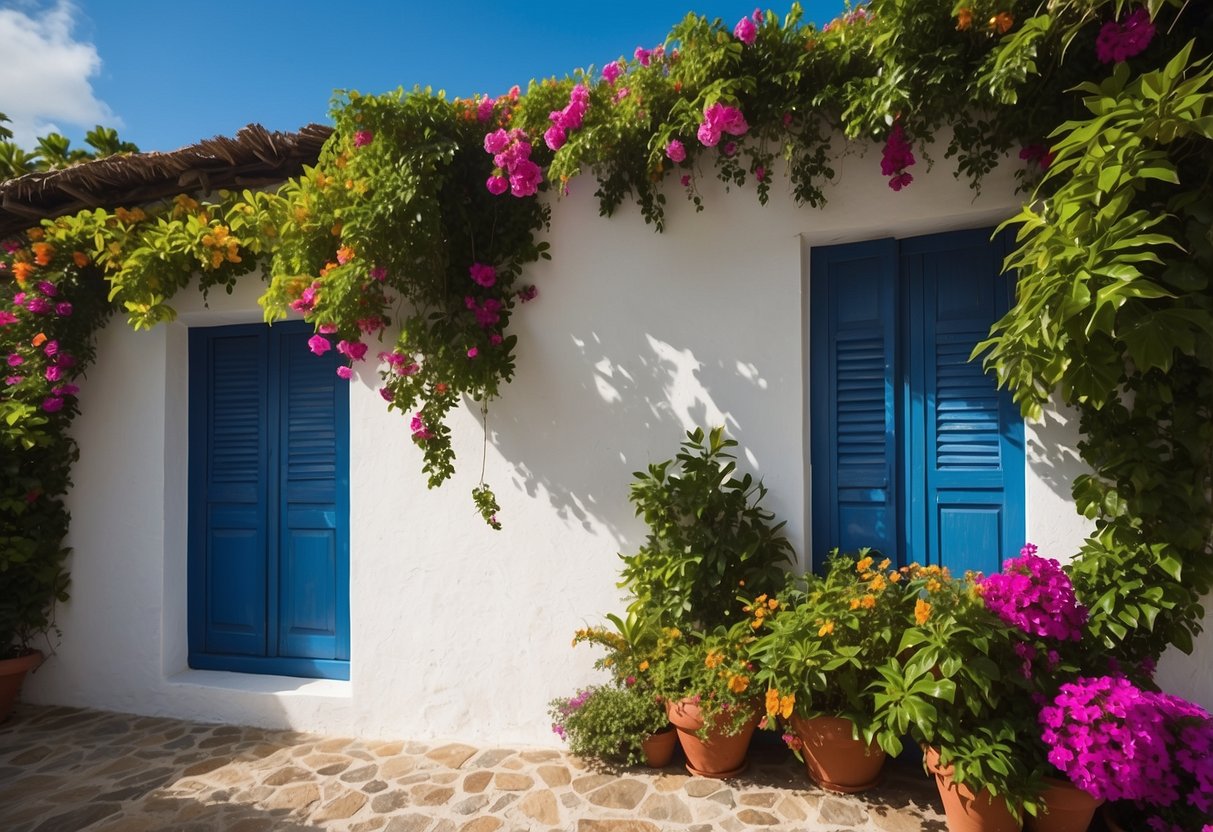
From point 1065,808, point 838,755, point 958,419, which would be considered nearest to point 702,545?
point 838,755

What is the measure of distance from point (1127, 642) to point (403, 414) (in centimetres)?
368

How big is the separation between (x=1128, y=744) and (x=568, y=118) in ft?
11.3

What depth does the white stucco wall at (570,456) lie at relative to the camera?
355cm

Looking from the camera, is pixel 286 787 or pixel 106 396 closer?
pixel 286 787

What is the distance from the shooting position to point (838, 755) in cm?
303

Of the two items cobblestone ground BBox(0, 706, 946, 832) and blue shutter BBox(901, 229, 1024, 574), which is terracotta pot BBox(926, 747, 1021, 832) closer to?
cobblestone ground BBox(0, 706, 946, 832)

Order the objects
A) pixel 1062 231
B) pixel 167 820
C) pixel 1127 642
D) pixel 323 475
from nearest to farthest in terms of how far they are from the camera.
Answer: pixel 1062 231, pixel 1127 642, pixel 167 820, pixel 323 475

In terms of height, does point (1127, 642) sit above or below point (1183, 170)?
below

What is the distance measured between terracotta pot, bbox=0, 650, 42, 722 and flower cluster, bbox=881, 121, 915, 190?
233 inches

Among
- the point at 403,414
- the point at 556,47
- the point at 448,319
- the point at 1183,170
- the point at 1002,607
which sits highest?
the point at 556,47

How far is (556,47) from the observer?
13.2ft

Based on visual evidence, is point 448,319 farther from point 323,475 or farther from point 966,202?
point 966,202

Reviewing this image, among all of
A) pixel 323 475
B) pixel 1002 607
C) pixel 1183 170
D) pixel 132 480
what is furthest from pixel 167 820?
pixel 1183 170

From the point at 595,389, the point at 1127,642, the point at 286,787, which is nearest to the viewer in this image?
the point at 1127,642
